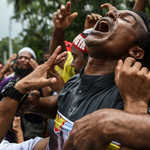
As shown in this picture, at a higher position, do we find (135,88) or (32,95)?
(135,88)

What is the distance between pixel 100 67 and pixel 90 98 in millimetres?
319

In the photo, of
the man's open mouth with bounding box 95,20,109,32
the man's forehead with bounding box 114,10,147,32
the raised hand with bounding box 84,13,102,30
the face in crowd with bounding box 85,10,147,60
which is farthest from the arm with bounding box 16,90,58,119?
the raised hand with bounding box 84,13,102,30

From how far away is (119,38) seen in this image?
5.45 feet

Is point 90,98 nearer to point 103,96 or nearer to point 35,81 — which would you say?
point 103,96

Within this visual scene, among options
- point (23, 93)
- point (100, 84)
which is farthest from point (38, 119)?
point (100, 84)

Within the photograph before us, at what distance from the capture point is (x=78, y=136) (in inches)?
50.9

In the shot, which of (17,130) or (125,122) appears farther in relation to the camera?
(17,130)

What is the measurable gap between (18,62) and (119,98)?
4.42m

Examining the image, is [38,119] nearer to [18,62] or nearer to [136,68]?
[18,62]

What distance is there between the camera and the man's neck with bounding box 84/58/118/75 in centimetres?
176

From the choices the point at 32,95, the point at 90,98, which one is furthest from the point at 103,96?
the point at 32,95

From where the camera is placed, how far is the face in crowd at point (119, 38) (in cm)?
167

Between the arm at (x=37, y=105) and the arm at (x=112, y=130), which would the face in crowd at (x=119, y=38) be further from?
the arm at (x=37, y=105)

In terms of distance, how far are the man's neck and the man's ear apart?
0.50ft
